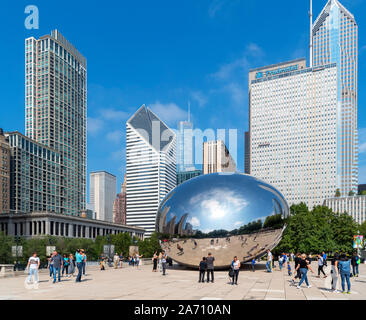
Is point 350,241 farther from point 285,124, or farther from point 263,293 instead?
point 285,124

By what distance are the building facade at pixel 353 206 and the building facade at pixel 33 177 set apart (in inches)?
4962

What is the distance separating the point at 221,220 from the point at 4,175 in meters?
141

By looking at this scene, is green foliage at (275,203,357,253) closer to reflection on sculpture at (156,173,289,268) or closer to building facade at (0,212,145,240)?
reflection on sculpture at (156,173,289,268)

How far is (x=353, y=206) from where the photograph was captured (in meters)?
155

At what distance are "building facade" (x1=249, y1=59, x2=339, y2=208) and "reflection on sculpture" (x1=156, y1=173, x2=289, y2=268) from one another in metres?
160

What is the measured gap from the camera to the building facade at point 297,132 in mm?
175250

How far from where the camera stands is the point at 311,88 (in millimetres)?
181750

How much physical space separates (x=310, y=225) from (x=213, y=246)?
40.2 metres

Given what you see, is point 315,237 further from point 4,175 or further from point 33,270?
point 4,175

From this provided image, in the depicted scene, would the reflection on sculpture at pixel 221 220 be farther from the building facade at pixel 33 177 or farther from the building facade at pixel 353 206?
the building facade at pixel 353 206

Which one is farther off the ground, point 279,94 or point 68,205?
point 279,94

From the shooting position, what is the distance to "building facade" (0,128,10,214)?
5546 inches
